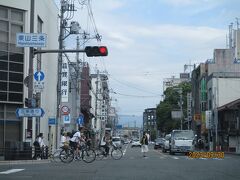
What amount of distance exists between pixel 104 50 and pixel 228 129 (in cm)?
4514

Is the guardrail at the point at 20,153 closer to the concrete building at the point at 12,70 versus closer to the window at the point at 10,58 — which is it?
the concrete building at the point at 12,70

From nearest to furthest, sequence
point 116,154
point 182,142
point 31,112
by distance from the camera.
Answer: point 31,112 < point 116,154 < point 182,142

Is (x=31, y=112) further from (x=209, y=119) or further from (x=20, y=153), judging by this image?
(x=209, y=119)

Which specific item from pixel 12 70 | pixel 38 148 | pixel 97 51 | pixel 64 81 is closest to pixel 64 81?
pixel 64 81

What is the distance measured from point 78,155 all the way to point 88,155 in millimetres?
636

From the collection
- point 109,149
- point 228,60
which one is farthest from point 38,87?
point 228,60

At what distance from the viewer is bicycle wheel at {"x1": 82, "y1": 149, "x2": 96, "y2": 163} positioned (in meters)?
26.1

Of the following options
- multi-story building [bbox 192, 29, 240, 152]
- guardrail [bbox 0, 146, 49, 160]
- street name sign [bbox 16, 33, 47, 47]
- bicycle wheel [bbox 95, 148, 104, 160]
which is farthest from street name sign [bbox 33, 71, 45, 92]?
multi-story building [bbox 192, 29, 240, 152]

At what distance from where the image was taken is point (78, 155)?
26844 millimetres

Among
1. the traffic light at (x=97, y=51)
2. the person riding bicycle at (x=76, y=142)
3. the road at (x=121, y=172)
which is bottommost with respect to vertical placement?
the road at (x=121, y=172)

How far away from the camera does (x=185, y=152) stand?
40.9 metres

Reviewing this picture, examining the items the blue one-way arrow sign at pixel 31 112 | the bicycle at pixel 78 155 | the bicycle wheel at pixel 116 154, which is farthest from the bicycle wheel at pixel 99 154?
the blue one-way arrow sign at pixel 31 112

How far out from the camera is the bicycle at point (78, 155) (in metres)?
26.2

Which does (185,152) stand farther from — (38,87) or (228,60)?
(228,60)
